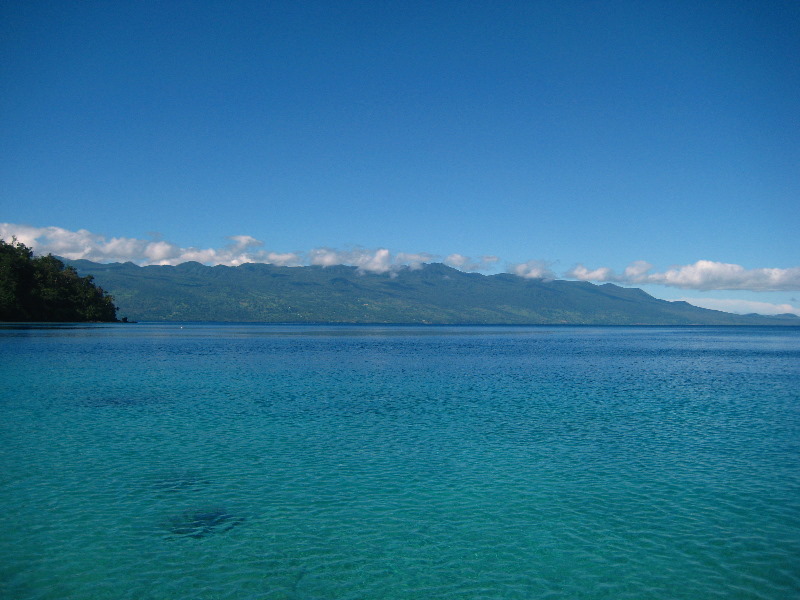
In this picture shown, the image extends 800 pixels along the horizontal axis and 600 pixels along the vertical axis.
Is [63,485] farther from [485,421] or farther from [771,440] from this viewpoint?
[771,440]

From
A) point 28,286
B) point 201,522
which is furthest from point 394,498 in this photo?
point 28,286

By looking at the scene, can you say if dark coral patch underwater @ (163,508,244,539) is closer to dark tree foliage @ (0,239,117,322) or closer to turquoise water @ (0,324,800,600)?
turquoise water @ (0,324,800,600)

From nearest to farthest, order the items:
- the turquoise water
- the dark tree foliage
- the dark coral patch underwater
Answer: the turquoise water → the dark coral patch underwater → the dark tree foliage

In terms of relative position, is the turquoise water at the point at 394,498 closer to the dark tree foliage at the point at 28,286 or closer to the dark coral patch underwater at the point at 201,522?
the dark coral patch underwater at the point at 201,522

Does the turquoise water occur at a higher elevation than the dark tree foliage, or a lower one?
lower

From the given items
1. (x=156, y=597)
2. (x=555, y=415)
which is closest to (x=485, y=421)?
(x=555, y=415)

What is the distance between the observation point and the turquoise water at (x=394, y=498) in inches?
528

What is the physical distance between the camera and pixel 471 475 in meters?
22.1

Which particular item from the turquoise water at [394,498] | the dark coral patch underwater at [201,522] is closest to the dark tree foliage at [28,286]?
the turquoise water at [394,498]

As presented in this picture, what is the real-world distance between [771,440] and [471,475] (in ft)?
57.6

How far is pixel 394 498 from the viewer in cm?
1927

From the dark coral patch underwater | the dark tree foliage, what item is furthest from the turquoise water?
the dark tree foliage

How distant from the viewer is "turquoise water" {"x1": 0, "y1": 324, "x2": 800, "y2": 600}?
13.4 m

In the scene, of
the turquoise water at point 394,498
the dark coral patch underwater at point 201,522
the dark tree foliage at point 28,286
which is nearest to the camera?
the turquoise water at point 394,498
